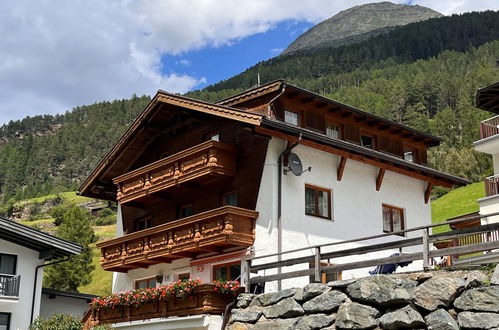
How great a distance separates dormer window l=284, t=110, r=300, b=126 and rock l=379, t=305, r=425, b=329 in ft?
39.2

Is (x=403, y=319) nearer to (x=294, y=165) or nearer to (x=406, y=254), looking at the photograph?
(x=406, y=254)

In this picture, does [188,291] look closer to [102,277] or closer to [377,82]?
[102,277]

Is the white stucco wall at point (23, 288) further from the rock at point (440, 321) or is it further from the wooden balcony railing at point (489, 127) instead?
the wooden balcony railing at point (489, 127)

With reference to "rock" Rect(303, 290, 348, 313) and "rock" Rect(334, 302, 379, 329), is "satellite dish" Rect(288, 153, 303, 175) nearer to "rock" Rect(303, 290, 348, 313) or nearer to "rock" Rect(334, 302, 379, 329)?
"rock" Rect(303, 290, 348, 313)

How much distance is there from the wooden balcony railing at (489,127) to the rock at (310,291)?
723 inches

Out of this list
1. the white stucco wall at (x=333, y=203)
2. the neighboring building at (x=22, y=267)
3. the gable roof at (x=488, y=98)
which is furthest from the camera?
the gable roof at (x=488, y=98)

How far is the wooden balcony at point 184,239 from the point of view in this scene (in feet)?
76.8

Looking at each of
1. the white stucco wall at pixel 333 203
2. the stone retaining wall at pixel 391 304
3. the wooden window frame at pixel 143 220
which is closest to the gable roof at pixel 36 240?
the wooden window frame at pixel 143 220

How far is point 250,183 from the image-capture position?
24719 mm

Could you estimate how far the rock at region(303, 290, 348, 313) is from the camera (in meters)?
17.3

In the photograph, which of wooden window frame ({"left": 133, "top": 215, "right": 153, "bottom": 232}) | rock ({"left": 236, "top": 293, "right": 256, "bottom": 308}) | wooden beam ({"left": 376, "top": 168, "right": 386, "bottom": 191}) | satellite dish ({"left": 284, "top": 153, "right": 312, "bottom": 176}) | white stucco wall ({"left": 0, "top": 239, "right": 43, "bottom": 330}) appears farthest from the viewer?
wooden window frame ({"left": 133, "top": 215, "right": 153, "bottom": 232})

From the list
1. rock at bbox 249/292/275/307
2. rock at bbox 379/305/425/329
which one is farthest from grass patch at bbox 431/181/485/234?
rock at bbox 379/305/425/329

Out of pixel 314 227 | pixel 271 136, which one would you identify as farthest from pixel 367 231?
pixel 271 136

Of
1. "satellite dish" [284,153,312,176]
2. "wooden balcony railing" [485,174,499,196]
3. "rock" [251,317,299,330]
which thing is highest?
"wooden balcony railing" [485,174,499,196]
